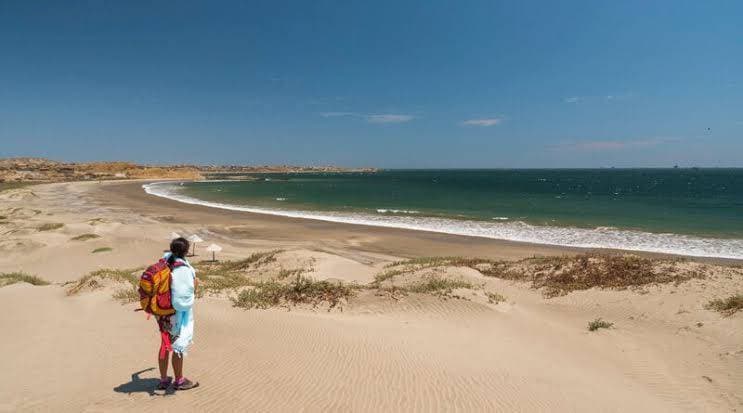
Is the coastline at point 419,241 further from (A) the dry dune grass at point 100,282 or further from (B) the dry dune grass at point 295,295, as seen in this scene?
(A) the dry dune grass at point 100,282

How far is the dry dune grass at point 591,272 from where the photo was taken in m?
11.9

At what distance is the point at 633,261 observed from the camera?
13336 mm

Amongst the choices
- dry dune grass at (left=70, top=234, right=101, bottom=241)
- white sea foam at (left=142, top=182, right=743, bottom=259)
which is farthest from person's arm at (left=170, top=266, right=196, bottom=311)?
white sea foam at (left=142, top=182, right=743, bottom=259)

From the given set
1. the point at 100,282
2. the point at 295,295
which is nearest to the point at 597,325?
the point at 295,295

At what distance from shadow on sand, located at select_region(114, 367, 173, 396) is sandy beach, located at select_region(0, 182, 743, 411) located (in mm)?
31

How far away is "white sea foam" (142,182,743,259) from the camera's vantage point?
23.3 meters

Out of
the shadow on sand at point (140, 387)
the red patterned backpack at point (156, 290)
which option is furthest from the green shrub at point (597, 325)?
the red patterned backpack at point (156, 290)

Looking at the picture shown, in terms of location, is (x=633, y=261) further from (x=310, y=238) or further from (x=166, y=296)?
(x=310, y=238)

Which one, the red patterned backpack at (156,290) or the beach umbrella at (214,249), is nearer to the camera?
the red patterned backpack at (156,290)

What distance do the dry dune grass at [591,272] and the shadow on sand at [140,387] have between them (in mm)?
8976

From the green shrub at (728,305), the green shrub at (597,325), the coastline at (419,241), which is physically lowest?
the coastline at (419,241)

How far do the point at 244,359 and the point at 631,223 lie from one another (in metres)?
35.1

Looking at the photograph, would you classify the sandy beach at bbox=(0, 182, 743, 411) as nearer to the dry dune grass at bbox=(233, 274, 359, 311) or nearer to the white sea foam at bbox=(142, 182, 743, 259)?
the dry dune grass at bbox=(233, 274, 359, 311)

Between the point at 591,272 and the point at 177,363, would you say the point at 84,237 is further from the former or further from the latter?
the point at 591,272
